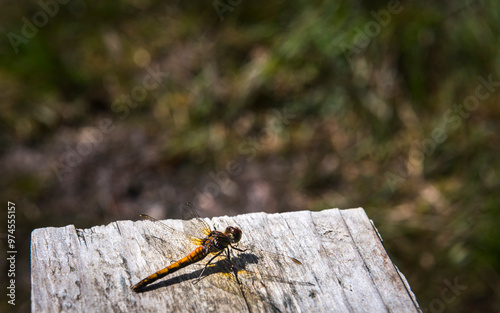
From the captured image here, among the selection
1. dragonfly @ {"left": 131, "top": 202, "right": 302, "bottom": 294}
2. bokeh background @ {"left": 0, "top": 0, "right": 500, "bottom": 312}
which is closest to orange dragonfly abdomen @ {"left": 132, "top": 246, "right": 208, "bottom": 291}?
dragonfly @ {"left": 131, "top": 202, "right": 302, "bottom": 294}

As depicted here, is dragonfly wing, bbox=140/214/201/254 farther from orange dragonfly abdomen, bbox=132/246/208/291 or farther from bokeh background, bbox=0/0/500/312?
bokeh background, bbox=0/0/500/312

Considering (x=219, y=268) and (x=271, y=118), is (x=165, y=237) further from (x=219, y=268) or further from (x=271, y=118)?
(x=271, y=118)

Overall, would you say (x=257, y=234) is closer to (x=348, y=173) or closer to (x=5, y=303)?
(x=5, y=303)

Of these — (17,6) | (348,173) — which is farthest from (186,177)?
(17,6)

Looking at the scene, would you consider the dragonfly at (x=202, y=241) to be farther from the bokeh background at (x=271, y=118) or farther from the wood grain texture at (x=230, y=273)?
the bokeh background at (x=271, y=118)

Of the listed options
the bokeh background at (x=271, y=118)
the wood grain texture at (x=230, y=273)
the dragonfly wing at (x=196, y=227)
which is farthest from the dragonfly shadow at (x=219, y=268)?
the bokeh background at (x=271, y=118)

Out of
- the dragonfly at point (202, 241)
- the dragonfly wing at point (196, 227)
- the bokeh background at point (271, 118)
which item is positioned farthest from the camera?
the bokeh background at point (271, 118)
